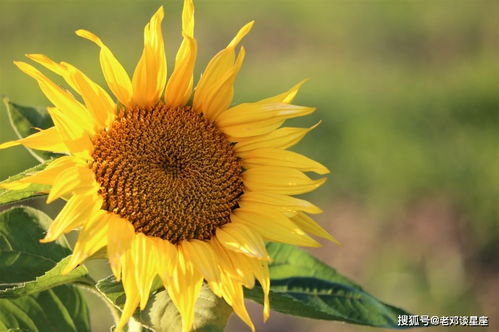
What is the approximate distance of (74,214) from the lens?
839 mm

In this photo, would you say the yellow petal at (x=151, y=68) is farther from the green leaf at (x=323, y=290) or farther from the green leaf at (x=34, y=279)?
the green leaf at (x=323, y=290)

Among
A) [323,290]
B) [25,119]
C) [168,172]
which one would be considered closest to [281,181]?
[168,172]

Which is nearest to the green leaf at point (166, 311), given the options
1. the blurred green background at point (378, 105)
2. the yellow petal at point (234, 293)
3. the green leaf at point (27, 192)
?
the yellow petal at point (234, 293)

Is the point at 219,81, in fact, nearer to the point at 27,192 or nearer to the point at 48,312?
the point at 27,192

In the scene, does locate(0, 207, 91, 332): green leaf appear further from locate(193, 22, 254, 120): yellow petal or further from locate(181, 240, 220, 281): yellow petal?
locate(193, 22, 254, 120): yellow petal

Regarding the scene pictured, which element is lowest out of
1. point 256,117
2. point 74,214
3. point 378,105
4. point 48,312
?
point 48,312

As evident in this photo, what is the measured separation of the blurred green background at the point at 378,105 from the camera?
2.86 meters

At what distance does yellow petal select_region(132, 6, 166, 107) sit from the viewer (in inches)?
36.6

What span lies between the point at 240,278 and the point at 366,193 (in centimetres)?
227

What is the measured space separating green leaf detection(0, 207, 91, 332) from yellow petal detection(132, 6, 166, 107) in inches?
7.3

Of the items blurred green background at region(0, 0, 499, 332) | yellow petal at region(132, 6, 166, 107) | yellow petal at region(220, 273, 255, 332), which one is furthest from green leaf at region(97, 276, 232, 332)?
blurred green background at region(0, 0, 499, 332)

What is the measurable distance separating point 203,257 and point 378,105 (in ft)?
8.85

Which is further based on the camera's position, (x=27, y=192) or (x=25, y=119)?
(x=25, y=119)

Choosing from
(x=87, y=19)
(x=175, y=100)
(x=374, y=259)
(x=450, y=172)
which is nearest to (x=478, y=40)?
(x=450, y=172)
